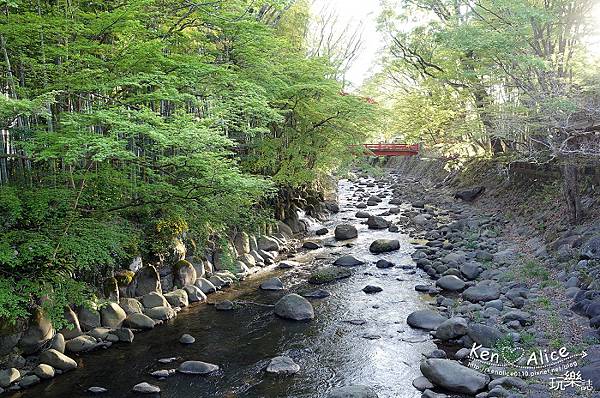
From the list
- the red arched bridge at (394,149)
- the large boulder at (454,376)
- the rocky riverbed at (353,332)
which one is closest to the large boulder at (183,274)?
the rocky riverbed at (353,332)

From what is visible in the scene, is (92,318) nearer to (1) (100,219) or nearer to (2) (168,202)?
(1) (100,219)

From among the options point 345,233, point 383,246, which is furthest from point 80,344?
point 345,233

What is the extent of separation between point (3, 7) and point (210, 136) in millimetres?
4245

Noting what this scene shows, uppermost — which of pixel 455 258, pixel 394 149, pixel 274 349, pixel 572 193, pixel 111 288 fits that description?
pixel 394 149

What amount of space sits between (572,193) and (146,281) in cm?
1088

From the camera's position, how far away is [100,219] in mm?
9406

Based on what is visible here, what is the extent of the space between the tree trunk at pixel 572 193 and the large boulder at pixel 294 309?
7.46 m

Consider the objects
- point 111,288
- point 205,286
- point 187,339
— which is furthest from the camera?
point 205,286

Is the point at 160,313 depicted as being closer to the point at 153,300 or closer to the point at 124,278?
the point at 153,300

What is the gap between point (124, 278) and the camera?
10438mm

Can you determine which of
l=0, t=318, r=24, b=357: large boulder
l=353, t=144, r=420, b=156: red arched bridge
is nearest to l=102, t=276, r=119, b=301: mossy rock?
l=0, t=318, r=24, b=357: large boulder

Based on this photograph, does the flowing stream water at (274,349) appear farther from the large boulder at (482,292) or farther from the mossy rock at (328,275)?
the large boulder at (482,292)

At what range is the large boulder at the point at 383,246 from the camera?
1602 centimetres

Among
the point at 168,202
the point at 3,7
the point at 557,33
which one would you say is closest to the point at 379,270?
the point at 168,202
